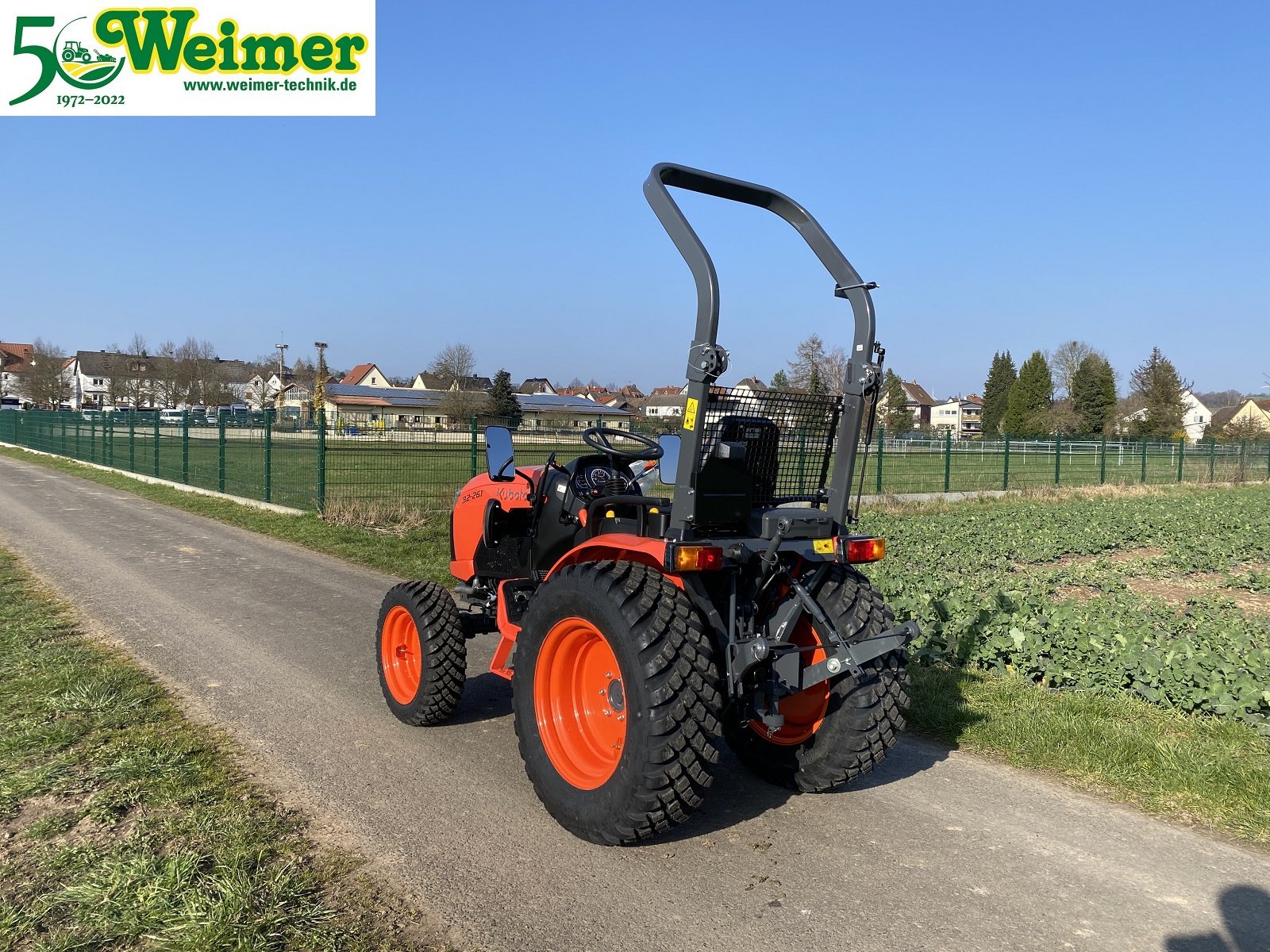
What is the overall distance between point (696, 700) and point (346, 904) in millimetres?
1364

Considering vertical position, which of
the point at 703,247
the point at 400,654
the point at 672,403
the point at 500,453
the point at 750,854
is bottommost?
the point at 750,854

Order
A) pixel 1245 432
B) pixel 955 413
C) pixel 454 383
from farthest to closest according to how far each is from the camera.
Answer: pixel 955 413 < pixel 454 383 < pixel 1245 432

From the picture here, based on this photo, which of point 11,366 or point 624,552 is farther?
point 11,366

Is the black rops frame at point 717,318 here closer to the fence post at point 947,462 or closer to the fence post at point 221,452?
the fence post at point 221,452

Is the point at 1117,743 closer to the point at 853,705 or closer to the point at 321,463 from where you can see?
the point at 853,705

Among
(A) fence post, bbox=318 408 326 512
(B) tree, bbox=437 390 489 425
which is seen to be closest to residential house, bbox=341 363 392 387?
(B) tree, bbox=437 390 489 425

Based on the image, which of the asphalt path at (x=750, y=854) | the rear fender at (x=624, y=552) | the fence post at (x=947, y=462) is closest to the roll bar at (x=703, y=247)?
the rear fender at (x=624, y=552)

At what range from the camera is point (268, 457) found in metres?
16.1

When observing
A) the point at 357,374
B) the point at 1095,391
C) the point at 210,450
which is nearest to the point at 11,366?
the point at 357,374

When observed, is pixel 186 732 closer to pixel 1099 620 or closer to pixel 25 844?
pixel 25 844

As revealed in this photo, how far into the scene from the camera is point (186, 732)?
473 cm

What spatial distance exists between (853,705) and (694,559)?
1049 millimetres

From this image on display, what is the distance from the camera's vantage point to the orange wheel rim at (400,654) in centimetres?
511

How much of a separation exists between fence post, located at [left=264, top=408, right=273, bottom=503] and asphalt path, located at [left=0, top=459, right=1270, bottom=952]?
10611 mm
